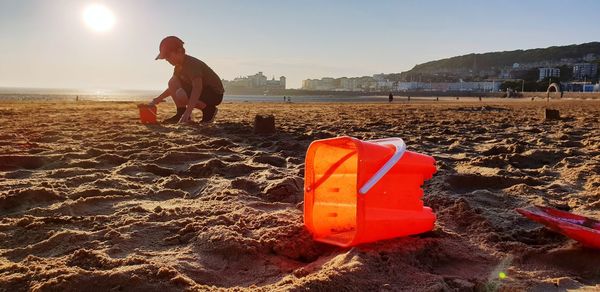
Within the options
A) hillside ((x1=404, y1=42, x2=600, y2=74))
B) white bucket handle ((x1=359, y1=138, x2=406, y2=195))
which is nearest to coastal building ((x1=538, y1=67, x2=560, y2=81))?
hillside ((x1=404, y1=42, x2=600, y2=74))

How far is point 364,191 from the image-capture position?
1.92m

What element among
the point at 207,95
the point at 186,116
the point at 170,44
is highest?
the point at 170,44

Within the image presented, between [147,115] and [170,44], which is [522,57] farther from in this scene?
[170,44]

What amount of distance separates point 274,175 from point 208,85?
13.6ft

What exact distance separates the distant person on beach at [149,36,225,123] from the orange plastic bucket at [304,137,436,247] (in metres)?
4.63

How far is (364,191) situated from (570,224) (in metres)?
0.95

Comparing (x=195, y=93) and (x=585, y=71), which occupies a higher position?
(x=585, y=71)

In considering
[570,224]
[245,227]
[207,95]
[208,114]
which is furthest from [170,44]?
[570,224]

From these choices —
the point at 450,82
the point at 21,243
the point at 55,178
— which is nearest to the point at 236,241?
the point at 21,243

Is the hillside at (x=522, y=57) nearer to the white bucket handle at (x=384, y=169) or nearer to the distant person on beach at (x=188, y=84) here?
the distant person on beach at (x=188, y=84)

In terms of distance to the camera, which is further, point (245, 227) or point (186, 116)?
point (186, 116)

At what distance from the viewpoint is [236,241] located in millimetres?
2029

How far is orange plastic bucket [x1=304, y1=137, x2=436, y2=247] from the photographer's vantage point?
197 centimetres

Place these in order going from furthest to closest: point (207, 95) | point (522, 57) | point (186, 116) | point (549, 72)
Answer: point (522, 57)
point (549, 72)
point (207, 95)
point (186, 116)
